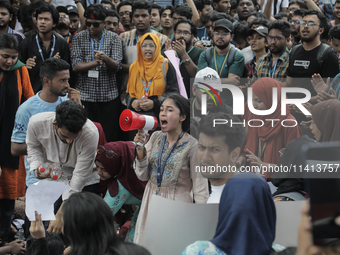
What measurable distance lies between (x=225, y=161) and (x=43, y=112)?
1835 mm

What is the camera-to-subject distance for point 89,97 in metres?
5.57

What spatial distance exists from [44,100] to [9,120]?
0.77m

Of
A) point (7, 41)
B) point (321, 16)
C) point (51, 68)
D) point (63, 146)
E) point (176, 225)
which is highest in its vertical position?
point (321, 16)

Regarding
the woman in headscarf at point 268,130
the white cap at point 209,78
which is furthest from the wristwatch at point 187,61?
the woman in headscarf at point 268,130

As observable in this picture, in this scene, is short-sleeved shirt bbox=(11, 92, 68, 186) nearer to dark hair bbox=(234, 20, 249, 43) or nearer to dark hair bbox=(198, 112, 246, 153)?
dark hair bbox=(198, 112, 246, 153)

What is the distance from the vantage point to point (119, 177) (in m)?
3.57

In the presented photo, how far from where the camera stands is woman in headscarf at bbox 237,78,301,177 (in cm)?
366

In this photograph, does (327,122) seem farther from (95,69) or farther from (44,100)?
(95,69)

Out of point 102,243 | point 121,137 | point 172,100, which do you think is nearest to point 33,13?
point 121,137

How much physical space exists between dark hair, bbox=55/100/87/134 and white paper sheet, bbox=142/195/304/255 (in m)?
1.09

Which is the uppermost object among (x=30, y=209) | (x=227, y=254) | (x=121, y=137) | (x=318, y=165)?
(x=318, y=165)

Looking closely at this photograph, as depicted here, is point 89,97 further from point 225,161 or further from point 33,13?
point 225,161

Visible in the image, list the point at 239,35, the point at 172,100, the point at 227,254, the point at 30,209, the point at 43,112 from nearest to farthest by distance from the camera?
1. the point at 227,254
2. the point at 30,209
3. the point at 172,100
4. the point at 43,112
5. the point at 239,35

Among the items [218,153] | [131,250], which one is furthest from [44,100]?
[131,250]
